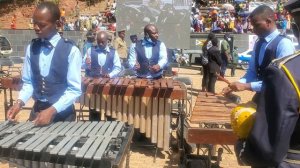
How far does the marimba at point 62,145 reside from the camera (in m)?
3.03

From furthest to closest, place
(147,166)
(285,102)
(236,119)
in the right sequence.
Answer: (147,166) < (236,119) < (285,102)

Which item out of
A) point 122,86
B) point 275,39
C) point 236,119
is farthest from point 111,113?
point 236,119

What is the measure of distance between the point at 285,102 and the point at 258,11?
321 cm

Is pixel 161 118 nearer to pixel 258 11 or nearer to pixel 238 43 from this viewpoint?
pixel 258 11

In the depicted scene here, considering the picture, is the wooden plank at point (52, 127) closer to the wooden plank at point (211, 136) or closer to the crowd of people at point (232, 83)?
the crowd of people at point (232, 83)

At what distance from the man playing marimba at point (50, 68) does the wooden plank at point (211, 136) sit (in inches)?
45.2

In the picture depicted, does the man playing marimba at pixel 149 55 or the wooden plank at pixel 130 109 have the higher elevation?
the man playing marimba at pixel 149 55

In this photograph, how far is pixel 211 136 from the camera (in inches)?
173

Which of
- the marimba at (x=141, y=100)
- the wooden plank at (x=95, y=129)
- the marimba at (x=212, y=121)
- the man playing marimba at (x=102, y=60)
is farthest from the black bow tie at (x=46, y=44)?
the man playing marimba at (x=102, y=60)

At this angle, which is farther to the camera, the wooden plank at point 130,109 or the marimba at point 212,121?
the wooden plank at point 130,109

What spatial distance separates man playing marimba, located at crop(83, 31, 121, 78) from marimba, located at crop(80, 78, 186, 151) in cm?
95

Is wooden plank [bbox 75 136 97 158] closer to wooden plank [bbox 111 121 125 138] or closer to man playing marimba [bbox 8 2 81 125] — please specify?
wooden plank [bbox 111 121 125 138]

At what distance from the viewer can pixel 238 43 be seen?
21.7 m

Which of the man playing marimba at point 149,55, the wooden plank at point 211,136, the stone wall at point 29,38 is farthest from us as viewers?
the stone wall at point 29,38
